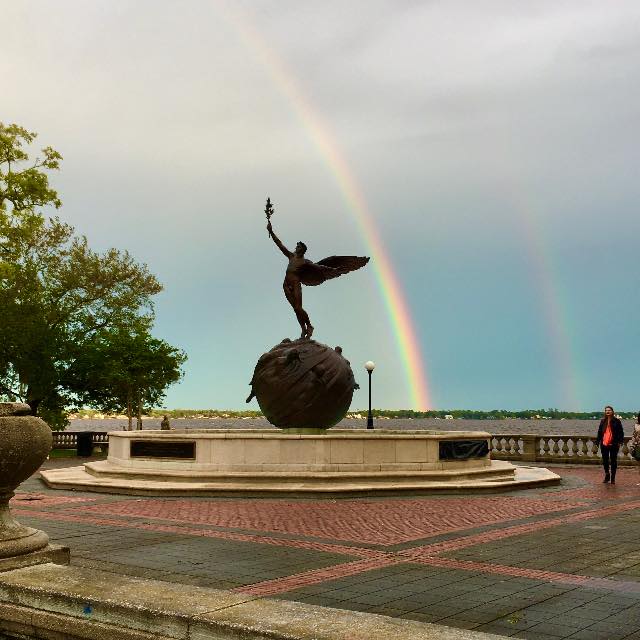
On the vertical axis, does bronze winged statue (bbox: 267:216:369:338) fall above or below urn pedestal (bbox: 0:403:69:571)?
above

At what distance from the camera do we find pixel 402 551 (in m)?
10.3

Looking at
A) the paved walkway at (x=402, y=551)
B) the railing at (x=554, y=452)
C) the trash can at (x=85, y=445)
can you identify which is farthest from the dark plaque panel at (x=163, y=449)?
the trash can at (x=85, y=445)

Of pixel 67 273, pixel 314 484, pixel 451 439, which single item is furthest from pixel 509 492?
pixel 67 273

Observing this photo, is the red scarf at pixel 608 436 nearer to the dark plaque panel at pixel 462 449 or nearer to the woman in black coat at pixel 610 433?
the woman in black coat at pixel 610 433

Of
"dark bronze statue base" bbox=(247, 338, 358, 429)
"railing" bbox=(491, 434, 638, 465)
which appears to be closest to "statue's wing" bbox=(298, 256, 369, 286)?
"dark bronze statue base" bbox=(247, 338, 358, 429)

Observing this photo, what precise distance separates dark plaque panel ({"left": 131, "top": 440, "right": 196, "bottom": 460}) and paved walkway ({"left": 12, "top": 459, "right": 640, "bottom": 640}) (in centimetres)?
223

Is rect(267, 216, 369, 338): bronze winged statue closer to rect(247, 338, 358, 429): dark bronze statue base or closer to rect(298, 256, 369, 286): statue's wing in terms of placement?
rect(298, 256, 369, 286): statue's wing

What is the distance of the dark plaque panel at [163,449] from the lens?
19.0 m

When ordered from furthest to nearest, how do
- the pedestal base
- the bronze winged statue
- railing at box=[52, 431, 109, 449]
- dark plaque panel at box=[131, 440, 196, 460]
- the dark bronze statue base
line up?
railing at box=[52, 431, 109, 449] → the bronze winged statue → the dark bronze statue base → dark plaque panel at box=[131, 440, 196, 460] → the pedestal base

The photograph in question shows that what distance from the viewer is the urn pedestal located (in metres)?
6.36

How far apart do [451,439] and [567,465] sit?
Answer: 30.5ft

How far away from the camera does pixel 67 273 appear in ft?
141

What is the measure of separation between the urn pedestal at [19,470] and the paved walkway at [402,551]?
224 centimetres

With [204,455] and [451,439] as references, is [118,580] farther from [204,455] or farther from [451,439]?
[451,439]
